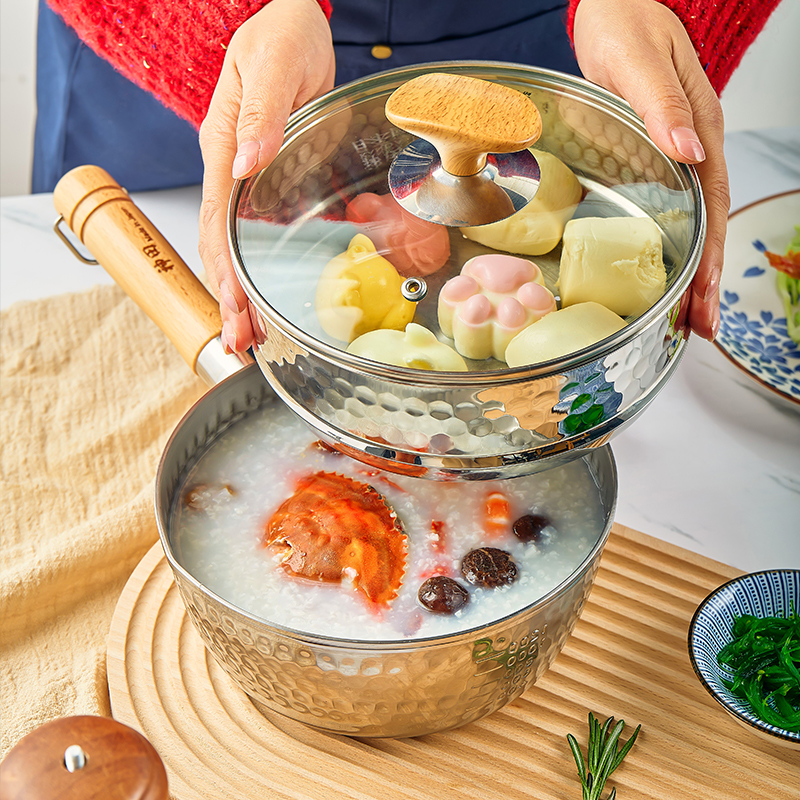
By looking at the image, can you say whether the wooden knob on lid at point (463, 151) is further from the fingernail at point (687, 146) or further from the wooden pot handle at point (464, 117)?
the fingernail at point (687, 146)

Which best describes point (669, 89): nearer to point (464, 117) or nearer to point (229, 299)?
point (464, 117)

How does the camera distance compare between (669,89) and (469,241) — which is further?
(669,89)

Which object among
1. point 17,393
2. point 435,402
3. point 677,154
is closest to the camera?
point 435,402

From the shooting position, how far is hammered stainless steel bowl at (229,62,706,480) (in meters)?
0.56

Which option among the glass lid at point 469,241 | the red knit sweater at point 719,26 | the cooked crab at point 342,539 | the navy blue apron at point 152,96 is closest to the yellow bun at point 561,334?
the glass lid at point 469,241

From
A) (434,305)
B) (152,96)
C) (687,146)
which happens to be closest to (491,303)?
(434,305)

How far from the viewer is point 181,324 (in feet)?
3.05

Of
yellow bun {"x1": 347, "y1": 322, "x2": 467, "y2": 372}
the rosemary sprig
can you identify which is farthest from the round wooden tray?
yellow bun {"x1": 347, "y1": 322, "x2": 467, "y2": 372}

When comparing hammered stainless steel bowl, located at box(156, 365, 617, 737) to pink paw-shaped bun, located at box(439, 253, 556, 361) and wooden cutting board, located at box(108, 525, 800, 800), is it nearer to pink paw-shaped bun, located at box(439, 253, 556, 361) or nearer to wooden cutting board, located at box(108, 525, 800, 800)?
wooden cutting board, located at box(108, 525, 800, 800)

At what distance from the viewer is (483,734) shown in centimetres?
79

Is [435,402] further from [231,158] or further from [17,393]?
[17,393]

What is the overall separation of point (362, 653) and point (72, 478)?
22.6 inches

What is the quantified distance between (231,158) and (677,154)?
0.48m

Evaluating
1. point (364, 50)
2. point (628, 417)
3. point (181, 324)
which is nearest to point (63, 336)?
point (181, 324)
